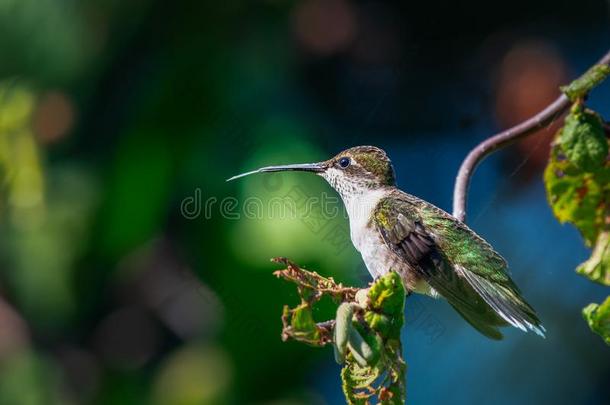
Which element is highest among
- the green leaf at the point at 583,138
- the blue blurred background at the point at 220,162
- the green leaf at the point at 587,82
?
the green leaf at the point at 587,82

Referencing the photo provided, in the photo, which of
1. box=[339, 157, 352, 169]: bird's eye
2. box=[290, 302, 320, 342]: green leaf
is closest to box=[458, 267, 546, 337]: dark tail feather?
box=[339, 157, 352, 169]: bird's eye

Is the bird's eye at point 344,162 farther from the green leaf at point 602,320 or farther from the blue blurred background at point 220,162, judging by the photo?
Answer: the green leaf at point 602,320

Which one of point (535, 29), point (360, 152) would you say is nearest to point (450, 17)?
point (535, 29)

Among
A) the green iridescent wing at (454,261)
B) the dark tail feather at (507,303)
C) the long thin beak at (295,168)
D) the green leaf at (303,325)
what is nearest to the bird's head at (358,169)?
the long thin beak at (295,168)

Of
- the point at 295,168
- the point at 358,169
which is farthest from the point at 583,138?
the point at 295,168

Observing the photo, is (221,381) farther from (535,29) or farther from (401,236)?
(535,29)

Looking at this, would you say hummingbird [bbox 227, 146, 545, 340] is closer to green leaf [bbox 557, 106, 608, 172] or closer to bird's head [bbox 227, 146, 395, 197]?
bird's head [bbox 227, 146, 395, 197]

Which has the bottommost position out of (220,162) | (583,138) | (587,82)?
(220,162)

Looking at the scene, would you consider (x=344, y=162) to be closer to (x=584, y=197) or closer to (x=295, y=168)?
(x=295, y=168)
